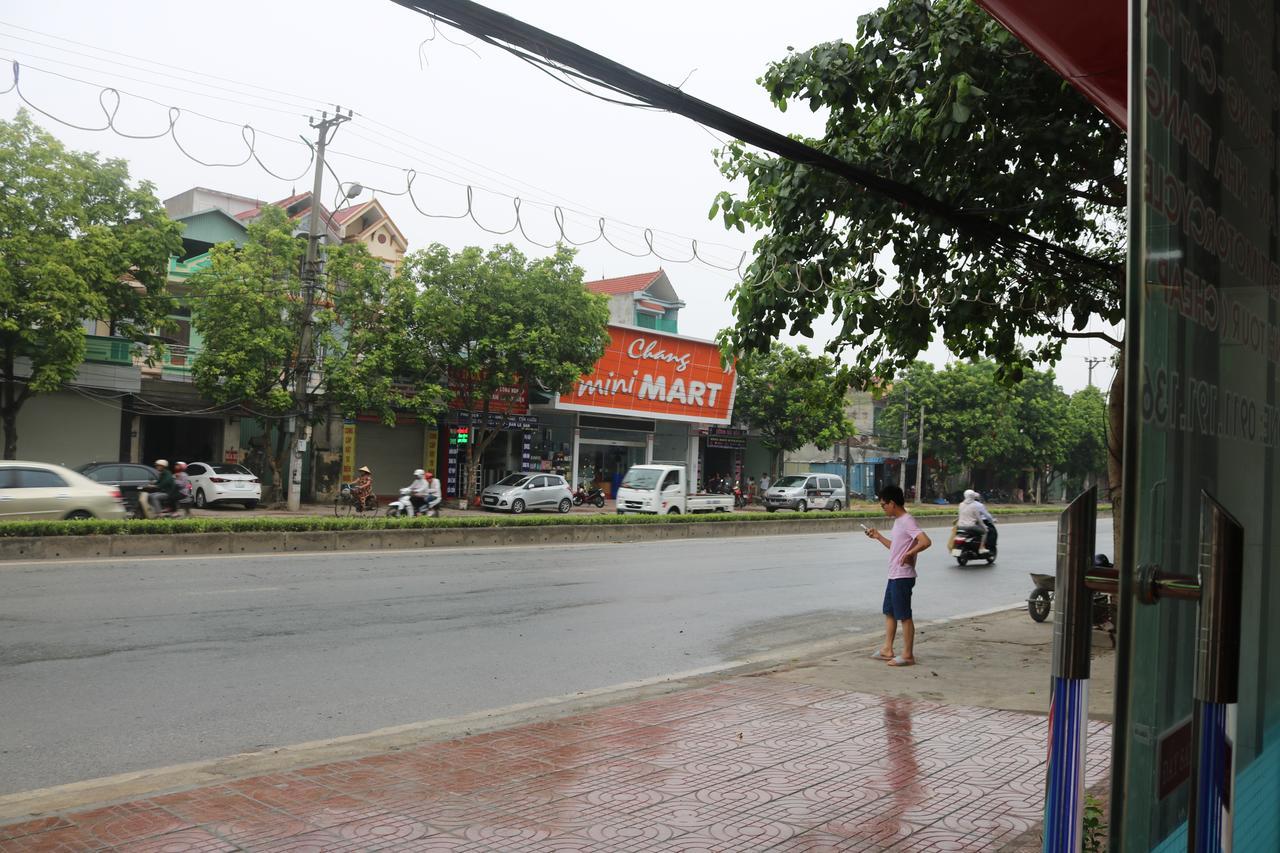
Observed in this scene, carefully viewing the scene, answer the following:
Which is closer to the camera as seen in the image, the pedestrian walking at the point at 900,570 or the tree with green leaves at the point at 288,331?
the pedestrian walking at the point at 900,570

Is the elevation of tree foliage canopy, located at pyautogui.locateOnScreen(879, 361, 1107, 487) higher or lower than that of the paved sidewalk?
higher

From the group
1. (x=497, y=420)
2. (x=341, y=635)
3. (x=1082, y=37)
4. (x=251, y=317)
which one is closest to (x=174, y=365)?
(x=251, y=317)

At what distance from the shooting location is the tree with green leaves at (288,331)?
27.0m

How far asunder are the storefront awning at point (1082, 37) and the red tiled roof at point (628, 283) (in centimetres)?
4052

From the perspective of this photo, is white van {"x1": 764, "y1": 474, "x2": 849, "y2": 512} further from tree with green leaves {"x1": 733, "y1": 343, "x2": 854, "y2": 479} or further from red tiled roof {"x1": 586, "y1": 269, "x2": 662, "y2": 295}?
red tiled roof {"x1": 586, "y1": 269, "x2": 662, "y2": 295}

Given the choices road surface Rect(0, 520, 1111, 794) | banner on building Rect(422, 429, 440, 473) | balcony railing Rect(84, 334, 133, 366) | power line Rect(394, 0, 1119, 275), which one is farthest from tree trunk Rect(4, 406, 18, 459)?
power line Rect(394, 0, 1119, 275)

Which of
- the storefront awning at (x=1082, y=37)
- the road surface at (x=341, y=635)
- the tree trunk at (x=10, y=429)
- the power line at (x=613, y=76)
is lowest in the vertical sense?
the road surface at (x=341, y=635)

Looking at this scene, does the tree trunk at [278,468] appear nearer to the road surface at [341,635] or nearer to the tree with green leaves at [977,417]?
the road surface at [341,635]

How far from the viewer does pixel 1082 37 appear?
373 centimetres

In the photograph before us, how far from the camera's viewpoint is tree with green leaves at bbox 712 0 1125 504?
7.57m

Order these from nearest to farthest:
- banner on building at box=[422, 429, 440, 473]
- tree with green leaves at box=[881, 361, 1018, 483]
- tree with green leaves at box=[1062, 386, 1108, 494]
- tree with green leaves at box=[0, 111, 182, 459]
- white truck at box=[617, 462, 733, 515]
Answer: tree with green leaves at box=[0, 111, 182, 459]
white truck at box=[617, 462, 733, 515]
banner on building at box=[422, 429, 440, 473]
tree with green leaves at box=[881, 361, 1018, 483]
tree with green leaves at box=[1062, 386, 1108, 494]

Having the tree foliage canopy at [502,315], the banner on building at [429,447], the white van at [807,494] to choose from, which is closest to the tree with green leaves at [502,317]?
the tree foliage canopy at [502,315]

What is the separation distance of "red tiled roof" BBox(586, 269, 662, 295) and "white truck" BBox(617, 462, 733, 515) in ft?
46.2

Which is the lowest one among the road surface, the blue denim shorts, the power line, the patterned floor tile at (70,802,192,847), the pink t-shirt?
the road surface
